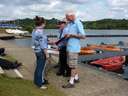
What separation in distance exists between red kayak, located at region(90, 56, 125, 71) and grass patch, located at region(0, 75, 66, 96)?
1129 cm

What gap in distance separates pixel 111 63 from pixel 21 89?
1354 cm

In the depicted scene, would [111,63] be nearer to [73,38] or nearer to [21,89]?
[73,38]

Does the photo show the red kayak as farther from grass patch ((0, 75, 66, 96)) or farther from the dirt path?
grass patch ((0, 75, 66, 96))

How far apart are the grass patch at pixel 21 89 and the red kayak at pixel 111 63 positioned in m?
11.3

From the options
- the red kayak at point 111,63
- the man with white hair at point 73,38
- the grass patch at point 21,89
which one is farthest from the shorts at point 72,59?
the red kayak at point 111,63

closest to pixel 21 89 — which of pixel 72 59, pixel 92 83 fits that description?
pixel 72 59

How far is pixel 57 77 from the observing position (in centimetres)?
1391

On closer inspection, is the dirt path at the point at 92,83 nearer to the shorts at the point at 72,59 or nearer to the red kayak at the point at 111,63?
the shorts at the point at 72,59

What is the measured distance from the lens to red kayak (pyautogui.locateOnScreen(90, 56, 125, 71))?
77.3 feet

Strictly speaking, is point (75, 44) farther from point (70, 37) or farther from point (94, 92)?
point (94, 92)

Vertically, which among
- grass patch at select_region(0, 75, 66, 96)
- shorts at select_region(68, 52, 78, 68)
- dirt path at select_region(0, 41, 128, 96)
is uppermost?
shorts at select_region(68, 52, 78, 68)

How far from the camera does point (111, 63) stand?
24094 mm

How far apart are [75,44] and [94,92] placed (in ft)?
4.88

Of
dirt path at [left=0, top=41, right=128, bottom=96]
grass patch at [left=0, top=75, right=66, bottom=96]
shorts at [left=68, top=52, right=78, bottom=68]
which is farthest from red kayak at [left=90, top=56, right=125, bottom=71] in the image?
grass patch at [left=0, top=75, right=66, bottom=96]
